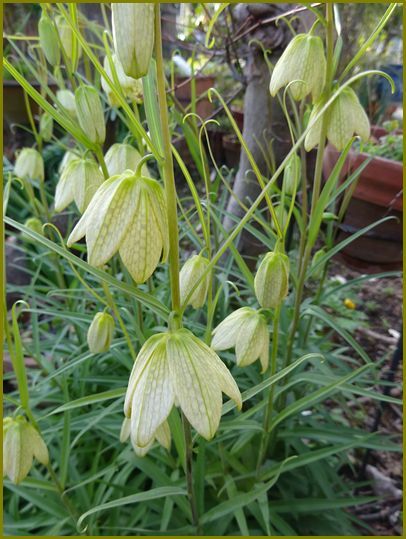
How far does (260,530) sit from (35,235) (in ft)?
2.10

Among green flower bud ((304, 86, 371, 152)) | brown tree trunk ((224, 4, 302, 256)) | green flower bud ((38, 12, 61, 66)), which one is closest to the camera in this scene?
green flower bud ((304, 86, 371, 152))

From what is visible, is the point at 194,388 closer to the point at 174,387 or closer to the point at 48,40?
the point at 174,387

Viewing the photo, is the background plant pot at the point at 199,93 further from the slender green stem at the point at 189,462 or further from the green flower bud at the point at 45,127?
the slender green stem at the point at 189,462

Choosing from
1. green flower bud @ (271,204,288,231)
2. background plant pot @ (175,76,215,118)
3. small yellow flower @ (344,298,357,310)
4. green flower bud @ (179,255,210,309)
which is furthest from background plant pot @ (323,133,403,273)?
background plant pot @ (175,76,215,118)

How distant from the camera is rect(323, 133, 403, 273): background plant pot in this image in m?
1.09

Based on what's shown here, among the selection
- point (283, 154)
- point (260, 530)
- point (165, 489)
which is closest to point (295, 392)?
point (260, 530)

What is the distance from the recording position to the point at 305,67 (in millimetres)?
574

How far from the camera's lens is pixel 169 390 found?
0.42 m

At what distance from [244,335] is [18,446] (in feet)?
0.97

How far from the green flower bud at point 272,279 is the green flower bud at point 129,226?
0.57ft

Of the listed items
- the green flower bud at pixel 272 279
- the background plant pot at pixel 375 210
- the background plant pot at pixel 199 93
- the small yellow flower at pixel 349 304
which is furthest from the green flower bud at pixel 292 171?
the background plant pot at pixel 199 93

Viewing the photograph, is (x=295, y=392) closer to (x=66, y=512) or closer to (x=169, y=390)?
(x=66, y=512)

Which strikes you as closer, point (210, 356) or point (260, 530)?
point (210, 356)

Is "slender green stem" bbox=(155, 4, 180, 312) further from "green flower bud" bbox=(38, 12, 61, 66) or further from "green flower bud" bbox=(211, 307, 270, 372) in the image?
"green flower bud" bbox=(38, 12, 61, 66)
